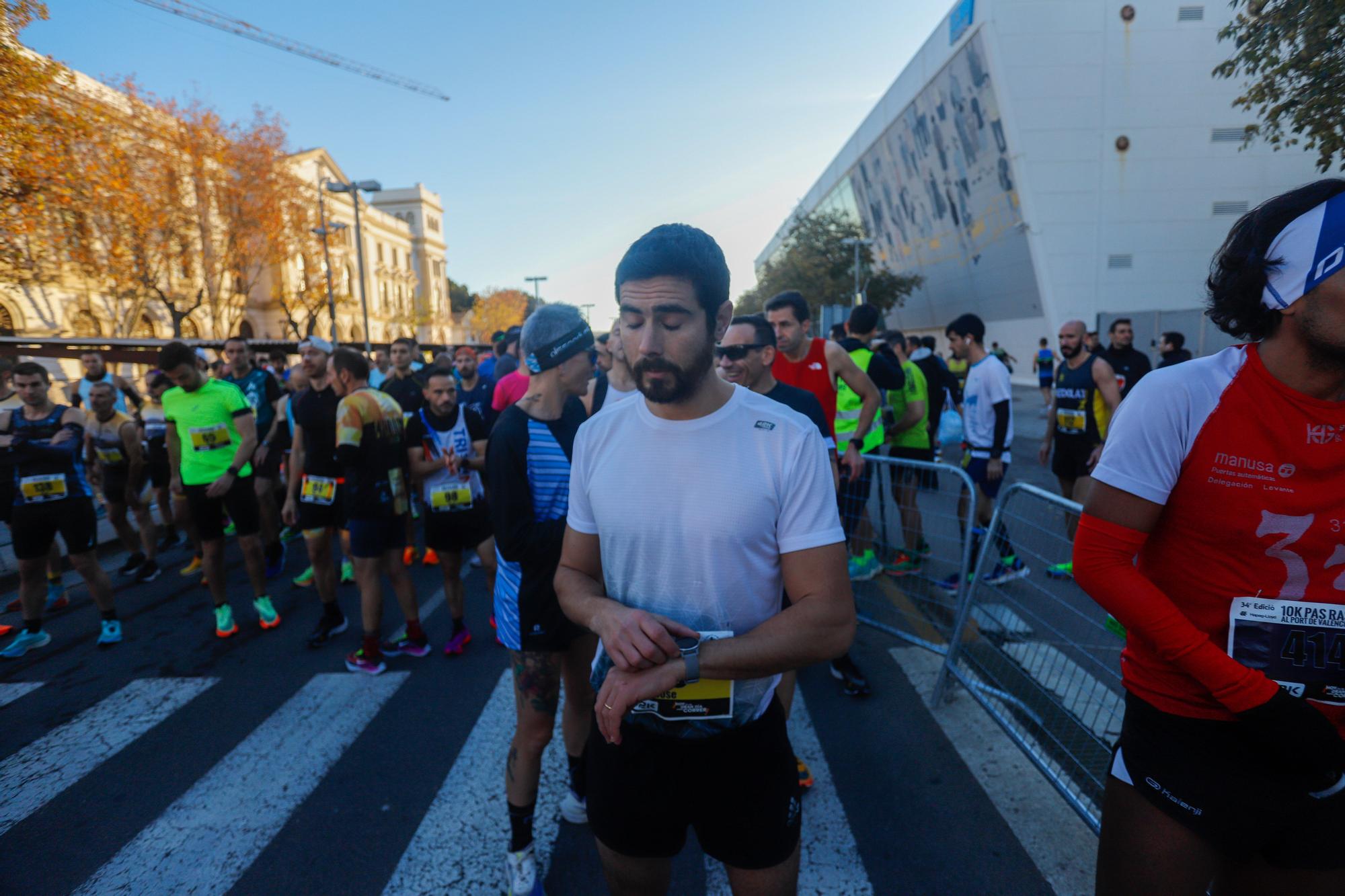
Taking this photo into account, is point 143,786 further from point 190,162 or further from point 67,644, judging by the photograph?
point 190,162

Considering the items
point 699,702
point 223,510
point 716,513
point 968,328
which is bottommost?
point 223,510

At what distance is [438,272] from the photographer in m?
84.0

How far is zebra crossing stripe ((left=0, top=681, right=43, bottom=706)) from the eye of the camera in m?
4.41

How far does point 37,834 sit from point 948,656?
183 inches

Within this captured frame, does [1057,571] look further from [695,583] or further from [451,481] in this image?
[451,481]

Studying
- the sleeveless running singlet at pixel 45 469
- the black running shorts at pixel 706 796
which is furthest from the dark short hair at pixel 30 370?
the black running shorts at pixel 706 796

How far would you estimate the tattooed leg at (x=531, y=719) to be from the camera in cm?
264

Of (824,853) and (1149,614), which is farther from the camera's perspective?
(824,853)

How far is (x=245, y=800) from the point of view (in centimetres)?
329

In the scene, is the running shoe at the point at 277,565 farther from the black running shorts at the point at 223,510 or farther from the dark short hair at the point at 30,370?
the dark short hair at the point at 30,370

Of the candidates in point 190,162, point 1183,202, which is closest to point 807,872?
point 190,162

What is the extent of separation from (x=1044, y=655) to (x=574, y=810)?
252 centimetres

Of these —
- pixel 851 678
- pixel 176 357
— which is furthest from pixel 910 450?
pixel 176 357

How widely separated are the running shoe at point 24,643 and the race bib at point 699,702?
20.0 ft
